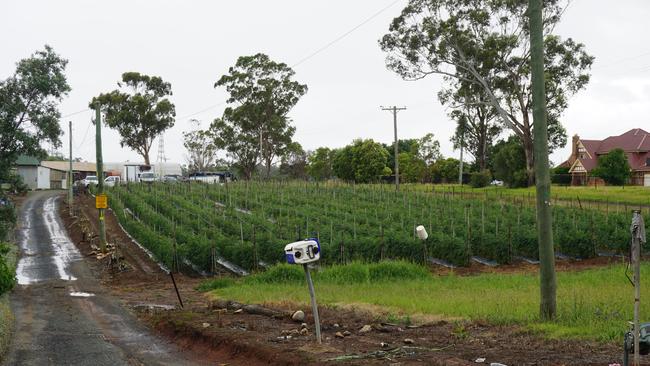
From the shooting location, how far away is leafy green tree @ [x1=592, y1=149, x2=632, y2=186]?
5822cm

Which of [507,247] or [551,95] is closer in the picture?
[507,247]

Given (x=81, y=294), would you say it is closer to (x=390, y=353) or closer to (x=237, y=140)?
(x=390, y=353)

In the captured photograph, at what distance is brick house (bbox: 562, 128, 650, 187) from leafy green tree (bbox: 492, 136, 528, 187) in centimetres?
865

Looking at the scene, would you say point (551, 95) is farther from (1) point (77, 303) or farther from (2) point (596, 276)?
(1) point (77, 303)

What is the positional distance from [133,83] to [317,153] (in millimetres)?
29828

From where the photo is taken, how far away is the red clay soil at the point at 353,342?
8125 mm

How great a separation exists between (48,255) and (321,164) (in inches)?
2463

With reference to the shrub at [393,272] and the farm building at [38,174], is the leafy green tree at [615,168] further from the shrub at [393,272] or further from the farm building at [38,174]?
the farm building at [38,174]

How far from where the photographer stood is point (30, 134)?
3462 centimetres

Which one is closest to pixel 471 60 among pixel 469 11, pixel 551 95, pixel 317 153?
pixel 469 11

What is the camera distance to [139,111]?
73938 mm

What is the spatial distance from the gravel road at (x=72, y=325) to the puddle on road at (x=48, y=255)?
37mm

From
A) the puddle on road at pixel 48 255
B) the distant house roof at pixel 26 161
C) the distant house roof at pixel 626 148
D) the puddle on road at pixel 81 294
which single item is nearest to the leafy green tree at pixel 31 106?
the puddle on road at pixel 48 255

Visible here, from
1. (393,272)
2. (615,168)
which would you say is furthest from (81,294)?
(615,168)
